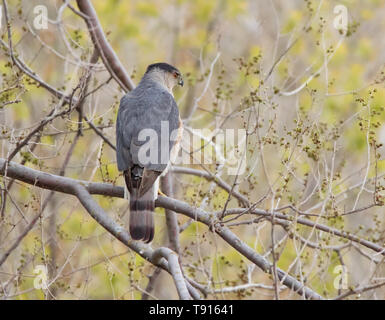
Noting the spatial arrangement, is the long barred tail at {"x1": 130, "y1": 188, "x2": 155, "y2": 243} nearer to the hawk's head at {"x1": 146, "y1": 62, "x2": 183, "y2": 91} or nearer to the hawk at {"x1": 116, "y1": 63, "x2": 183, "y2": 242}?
the hawk at {"x1": 116, "y1": 63, "x2": 183, "y2": 242}

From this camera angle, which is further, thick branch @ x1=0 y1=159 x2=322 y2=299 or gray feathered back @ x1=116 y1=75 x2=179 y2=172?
gray feathered back @ x1=116 y1=75 x2=179 y2=172

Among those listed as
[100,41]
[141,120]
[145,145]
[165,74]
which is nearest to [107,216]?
[145,145]

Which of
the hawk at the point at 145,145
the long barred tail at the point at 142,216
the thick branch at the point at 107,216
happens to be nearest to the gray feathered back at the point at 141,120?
the hawk at the point at 145,145

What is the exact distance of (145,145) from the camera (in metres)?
5.02

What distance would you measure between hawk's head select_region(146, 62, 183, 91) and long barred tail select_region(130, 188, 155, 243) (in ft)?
5.81

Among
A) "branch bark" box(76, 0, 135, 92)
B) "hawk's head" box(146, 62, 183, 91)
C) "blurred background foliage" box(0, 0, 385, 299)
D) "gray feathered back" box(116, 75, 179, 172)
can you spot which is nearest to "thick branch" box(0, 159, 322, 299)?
"blurred background foliage" box(0, 0, 385, 299)

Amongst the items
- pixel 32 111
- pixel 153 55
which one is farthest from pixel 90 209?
pixel 153 55

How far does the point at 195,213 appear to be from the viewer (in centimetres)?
416

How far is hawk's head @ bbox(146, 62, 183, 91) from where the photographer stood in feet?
20.5

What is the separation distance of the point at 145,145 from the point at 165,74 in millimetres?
1500

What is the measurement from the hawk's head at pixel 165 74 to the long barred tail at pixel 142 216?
1770 millimetres

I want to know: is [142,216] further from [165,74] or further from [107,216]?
[165,74]

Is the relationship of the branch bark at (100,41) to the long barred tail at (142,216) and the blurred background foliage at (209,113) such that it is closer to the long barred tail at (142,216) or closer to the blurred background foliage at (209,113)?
the blurred background foliage at (209,113)
